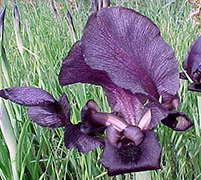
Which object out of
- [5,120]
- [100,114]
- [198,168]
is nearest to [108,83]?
[100,114]

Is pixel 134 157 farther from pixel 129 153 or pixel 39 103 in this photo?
pixel 39 103

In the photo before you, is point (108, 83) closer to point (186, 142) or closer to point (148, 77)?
point (148, 77)

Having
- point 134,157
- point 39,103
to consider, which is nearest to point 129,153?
point 134,157

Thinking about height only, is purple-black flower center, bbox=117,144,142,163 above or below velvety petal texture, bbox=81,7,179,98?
below

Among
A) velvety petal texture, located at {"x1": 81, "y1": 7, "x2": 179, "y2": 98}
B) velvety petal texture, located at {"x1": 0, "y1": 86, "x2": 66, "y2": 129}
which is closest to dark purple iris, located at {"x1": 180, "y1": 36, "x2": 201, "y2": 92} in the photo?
velvety petal texture, located at {"x1": 81, "y1": 7, "x2": 179, "y2": 98}

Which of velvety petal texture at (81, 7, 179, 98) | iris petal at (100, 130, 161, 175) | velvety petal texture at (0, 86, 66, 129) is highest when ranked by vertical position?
velvety petal texture at (81, 7, 179, 98)

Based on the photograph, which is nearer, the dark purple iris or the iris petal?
the iris petal

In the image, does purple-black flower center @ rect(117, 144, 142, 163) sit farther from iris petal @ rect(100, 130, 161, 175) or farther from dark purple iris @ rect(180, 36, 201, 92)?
dark purple iris @ rect(180, 36, 201, 92)

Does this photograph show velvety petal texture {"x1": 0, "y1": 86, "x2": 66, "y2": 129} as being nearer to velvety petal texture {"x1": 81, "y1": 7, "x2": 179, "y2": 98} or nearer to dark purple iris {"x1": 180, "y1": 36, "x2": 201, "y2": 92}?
velvety petal texture {"x1": 81, "y1": 7, "x2": 179, "y2": 98}

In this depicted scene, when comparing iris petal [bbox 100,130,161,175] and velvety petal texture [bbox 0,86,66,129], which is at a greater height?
velvety petal texture [bbox 0,86,66,129]
